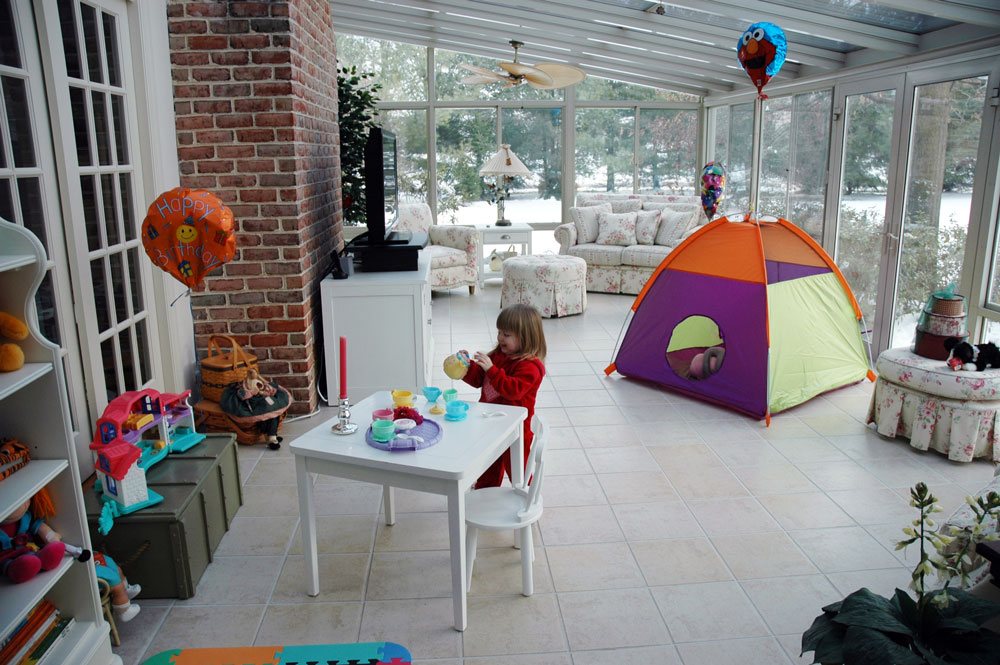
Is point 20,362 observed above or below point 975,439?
above

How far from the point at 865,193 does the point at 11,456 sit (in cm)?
543

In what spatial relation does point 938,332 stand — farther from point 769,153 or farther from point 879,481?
point 769,153

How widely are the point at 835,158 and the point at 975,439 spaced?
2.87 meters

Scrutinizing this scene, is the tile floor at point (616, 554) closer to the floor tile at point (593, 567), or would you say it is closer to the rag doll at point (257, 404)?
the floor tile at point (593, 567)

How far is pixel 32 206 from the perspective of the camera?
2543mm

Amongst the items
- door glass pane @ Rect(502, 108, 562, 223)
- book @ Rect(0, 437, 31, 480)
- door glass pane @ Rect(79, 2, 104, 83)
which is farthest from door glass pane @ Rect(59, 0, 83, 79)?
door glass pane @ Rect(502, 108, 562, 223)

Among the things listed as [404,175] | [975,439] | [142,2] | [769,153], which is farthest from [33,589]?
[404,175]

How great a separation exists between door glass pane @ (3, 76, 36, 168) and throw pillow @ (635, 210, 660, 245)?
20.0 feet

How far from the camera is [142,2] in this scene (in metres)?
3.34

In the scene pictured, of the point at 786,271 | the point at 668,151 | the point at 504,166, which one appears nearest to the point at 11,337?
the point at 786,271

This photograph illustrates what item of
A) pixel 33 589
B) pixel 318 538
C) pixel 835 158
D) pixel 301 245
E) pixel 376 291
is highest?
pixel 835 158

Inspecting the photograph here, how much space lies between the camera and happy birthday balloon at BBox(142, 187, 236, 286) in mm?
2922

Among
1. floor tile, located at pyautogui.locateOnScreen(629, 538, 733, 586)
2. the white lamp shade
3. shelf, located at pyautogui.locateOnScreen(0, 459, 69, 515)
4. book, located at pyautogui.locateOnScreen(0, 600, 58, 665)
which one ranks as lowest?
floor tile, located at pyautogui.locateOnScreen(629, 538, 733, 586)

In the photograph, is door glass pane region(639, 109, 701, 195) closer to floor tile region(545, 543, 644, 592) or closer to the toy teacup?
floor tile region(545, 543, 644, 592)
